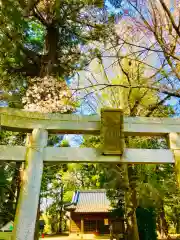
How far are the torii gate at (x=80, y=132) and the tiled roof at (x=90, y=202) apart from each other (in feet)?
44.2

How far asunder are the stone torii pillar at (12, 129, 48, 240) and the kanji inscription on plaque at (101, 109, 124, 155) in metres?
1.08

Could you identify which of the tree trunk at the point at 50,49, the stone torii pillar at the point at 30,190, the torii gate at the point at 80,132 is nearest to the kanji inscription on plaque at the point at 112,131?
the torii gate at the point at 80,132

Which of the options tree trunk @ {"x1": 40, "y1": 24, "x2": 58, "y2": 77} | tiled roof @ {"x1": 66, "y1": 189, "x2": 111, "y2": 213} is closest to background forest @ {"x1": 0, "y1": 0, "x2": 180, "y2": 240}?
tree trunk @ {"x1": 40, "y1": 24, "x2": 58, "y2": 77}

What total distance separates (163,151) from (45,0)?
4.72 meters

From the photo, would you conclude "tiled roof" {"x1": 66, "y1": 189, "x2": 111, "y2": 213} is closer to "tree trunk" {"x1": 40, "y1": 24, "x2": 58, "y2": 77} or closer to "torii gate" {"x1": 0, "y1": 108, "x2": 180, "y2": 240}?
"tree trunk" {"x1": 40, "y1": 24, "x2": 58, "y2": 77}

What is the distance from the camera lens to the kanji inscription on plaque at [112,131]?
14.2 feet

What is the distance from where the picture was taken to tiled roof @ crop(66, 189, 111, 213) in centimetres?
1770

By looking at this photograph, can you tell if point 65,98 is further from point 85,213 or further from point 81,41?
point 85,213

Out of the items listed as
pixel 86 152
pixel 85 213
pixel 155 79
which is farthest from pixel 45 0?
pixel 85 213

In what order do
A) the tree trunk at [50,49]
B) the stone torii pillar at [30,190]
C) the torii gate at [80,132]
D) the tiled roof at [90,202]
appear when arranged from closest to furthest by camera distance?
the stone torii pillar at [30,190]
the torii gate at [80,132]
the tree trunk at [50,49]
the tiled roof at [90,202]

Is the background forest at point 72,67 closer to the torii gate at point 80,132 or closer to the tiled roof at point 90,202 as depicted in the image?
the torii gate at point 80,132

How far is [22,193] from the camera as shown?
12.9ft

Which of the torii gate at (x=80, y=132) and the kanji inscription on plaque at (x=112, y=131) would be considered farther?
the kanji inscription on plaque at (x=112, y=131)

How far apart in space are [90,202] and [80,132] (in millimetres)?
15680
